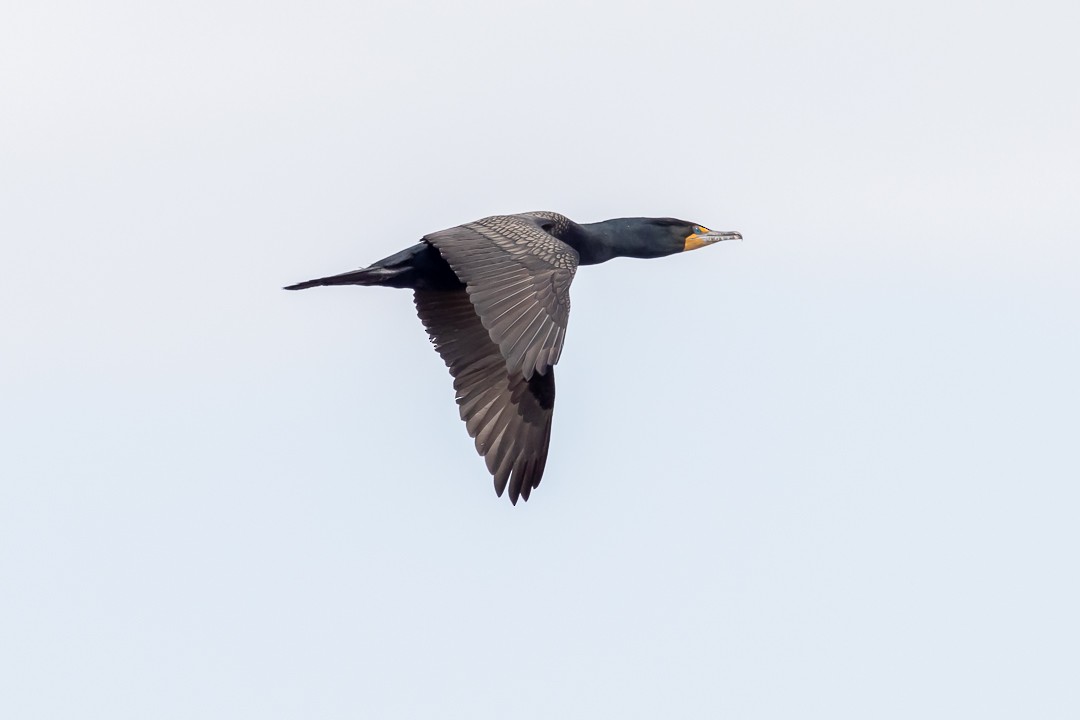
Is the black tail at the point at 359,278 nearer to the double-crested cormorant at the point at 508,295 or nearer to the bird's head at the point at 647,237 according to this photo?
the double-crested cormorant at the point at 508,295

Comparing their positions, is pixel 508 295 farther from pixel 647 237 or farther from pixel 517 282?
pixel 647 237

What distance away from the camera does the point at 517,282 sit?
1688cm

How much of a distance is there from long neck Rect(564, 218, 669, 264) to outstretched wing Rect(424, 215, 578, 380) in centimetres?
189

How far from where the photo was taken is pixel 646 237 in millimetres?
20812

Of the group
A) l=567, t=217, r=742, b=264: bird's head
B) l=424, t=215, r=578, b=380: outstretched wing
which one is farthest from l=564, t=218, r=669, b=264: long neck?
l=424, t=215, r=578, b=380: outstretched wing

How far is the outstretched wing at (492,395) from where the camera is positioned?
19375 millimetres

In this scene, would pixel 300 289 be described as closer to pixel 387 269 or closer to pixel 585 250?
pixel 387 269

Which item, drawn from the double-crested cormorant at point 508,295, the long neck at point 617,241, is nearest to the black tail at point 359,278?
the double-crested cormorant at point 508,295

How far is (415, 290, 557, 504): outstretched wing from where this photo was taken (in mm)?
19375

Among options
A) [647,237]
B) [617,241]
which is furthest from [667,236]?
[617,241]

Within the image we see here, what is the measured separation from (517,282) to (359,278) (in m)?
2.27

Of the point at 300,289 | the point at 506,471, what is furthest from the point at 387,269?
the point at 506,471

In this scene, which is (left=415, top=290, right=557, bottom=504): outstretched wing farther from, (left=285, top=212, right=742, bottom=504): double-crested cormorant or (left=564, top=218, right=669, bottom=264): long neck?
(left=564, top=218, right=669, bottom=264): long neck

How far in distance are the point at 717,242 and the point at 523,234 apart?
352 cm
